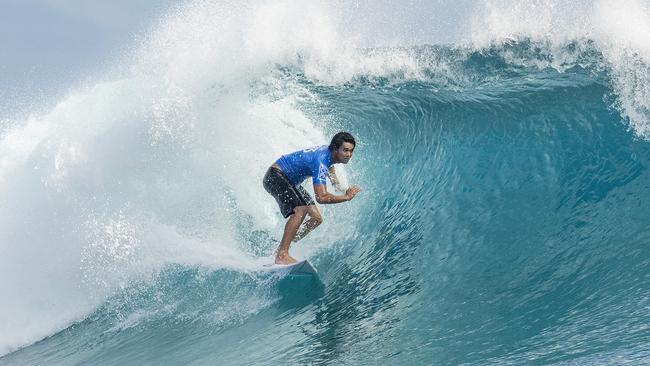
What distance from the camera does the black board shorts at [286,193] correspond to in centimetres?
638

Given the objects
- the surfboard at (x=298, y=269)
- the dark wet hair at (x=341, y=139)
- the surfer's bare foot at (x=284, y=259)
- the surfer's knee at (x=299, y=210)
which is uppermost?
the dark wet hair at (x=341, y=139)

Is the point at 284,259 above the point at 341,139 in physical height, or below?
below

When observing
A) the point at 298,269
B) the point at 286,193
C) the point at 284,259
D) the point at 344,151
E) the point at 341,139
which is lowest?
the point at 298,269

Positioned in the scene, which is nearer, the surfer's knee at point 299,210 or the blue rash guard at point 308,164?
the blue rash guard at point 308,164

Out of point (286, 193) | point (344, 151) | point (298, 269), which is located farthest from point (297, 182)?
point (298, 269)

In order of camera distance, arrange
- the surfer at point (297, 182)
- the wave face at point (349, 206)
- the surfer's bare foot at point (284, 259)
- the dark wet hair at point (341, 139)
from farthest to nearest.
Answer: the surfer's bare foot at point (284, 259)
the surfer at point (297, 182)
the dark wet hair at point (341, 139)
the wave face at point (349, 206)

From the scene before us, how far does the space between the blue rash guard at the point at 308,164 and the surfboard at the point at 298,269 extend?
0.83m

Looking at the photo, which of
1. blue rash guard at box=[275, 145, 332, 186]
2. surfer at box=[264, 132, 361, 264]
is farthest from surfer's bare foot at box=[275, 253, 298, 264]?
blue rash guard at box=[275, 145, 332, 186]

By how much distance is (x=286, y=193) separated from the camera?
6.39 meters

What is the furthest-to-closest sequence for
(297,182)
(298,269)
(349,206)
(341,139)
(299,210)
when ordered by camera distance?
1. (349,206)
2. (297,182)
3. (299,210)
4. (298,269)
5. (341,139)

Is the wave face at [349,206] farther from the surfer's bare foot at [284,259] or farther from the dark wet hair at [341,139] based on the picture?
the dark wet hair at [341,139]

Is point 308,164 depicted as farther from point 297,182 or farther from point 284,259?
point 284,259

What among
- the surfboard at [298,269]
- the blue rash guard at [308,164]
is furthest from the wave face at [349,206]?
the blue rash guard at [308,164]

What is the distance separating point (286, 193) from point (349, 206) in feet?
7.19
